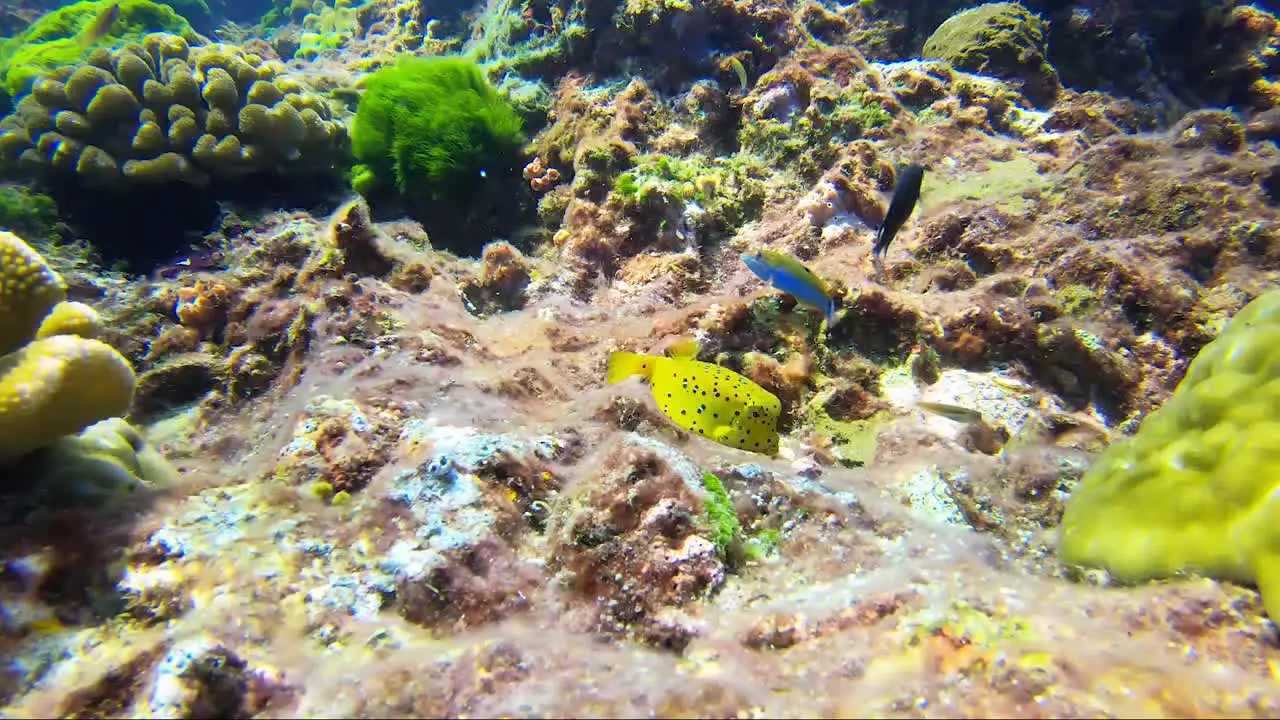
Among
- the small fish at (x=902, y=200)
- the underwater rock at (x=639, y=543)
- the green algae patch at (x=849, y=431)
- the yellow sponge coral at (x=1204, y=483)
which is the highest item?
the small fish at (x=902, y=200)

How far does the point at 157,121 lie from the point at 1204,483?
26.8ft

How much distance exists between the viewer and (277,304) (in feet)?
13.1

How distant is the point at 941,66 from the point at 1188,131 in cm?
277

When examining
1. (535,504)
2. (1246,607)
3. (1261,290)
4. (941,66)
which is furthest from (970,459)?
(941,66)

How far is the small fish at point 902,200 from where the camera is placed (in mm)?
3500

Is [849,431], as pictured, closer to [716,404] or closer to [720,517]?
[716,404]

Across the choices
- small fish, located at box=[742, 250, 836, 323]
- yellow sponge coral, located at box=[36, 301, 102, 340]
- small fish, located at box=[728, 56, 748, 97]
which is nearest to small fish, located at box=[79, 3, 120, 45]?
yellow sponge coral, located at box=[36, 301, 102, 340]

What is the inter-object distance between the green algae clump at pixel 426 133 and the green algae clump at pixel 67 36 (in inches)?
117

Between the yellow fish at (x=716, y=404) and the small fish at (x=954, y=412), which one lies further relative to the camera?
the small fish at (x=954, y=412)

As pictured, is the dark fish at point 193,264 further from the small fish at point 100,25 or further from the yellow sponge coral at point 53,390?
the small fish at point 100,25

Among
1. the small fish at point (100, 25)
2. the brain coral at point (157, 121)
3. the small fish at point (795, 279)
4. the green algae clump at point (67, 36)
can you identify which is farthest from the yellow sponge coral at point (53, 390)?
the small fish at point (100, 25)

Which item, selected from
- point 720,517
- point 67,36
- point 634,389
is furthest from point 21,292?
point 67,36

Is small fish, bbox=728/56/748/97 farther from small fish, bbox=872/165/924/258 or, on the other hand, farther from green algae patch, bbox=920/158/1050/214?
small fish, bbox=872/165/924/258

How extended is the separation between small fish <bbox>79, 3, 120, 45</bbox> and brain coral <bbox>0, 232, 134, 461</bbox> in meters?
8.30
